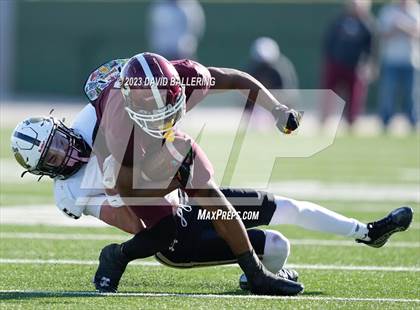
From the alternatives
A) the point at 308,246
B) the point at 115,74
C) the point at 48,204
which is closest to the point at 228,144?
the point at 48,204

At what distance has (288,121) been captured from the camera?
5469 mm

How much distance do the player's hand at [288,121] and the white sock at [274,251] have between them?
1.82 feet

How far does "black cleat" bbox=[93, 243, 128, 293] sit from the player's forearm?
3.34ft

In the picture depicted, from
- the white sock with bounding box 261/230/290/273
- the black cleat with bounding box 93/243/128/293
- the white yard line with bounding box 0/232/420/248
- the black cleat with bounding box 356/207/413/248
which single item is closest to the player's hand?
the white sock with bounding box 261/230/290/273

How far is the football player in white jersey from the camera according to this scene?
554 centimetres

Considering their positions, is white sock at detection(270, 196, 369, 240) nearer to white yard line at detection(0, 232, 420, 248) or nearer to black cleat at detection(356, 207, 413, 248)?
black cleat at detection(356, 207, 413, 248)

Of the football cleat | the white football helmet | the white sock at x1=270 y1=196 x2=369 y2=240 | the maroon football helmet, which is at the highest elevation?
the maroon football helmet

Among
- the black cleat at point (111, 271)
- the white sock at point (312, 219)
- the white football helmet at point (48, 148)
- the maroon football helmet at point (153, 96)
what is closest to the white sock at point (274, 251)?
the white sock at point (312, 219)

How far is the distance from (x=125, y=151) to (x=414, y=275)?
1.83m

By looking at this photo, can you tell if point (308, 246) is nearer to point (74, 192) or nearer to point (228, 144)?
point (74, 192)

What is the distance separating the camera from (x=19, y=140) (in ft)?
18.3

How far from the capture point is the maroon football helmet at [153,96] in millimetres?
5027

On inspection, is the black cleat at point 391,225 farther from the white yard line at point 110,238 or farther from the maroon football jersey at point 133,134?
the white yard line at point 110,238

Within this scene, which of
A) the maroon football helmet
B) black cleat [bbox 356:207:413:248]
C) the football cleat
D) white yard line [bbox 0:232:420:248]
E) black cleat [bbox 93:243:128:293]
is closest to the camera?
the maroon football helmet
